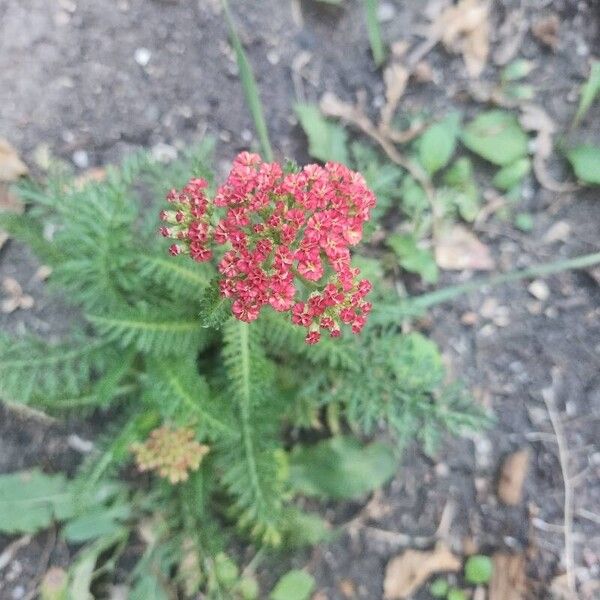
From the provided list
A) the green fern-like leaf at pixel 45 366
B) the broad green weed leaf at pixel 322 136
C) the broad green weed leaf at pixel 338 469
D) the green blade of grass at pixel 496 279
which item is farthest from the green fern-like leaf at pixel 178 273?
the broad green weed leaf at pixel 322 136

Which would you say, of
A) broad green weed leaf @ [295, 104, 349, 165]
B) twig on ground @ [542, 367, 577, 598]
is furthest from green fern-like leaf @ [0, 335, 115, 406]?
twig on ground @ [542, 367, 577, 598]

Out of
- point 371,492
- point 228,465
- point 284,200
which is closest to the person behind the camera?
point 284,200

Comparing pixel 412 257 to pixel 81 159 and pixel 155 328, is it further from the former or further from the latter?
pixel 81 159

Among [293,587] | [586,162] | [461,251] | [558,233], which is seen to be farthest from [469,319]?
[293,587]

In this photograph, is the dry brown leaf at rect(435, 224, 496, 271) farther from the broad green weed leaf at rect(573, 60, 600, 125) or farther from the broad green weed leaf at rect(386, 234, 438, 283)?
the broad green weed leaf at rect(573, 60, 600, 125)

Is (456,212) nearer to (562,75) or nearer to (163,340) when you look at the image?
(562,75)

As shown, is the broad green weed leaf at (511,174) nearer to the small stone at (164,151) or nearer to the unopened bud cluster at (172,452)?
the small stone at (164,151)

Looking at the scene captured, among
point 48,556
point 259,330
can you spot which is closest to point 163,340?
point 259,330
